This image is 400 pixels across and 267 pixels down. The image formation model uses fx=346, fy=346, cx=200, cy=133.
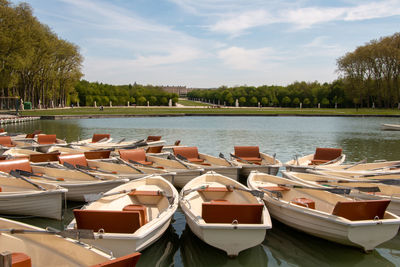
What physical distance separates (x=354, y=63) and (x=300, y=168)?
80.7m

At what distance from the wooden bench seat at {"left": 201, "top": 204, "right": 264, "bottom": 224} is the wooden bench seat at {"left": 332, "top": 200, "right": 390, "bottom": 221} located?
176cm

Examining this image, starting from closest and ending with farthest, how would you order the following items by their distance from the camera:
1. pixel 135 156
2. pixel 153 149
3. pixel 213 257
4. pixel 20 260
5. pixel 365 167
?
pixel 20 260, pixel 213 257, pixel 365 167, pixel 135 156, pixel 153 149

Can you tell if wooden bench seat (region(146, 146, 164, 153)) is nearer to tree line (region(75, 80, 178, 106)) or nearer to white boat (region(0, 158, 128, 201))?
white boat (region(0, 158, 128, 201))

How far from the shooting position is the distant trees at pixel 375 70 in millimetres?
77250

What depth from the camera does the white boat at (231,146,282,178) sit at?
535 inches

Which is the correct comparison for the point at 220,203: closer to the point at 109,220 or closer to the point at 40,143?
the point at 109,220

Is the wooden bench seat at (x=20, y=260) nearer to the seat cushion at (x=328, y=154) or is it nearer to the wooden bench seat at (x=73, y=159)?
the wooden bench seat at (x=73, y=159)

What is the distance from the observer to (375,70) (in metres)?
82.2

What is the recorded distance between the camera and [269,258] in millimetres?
7809

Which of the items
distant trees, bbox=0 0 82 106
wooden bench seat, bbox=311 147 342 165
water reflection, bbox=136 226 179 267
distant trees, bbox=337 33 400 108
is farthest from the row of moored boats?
distant trees, bbox=337 33 400 108

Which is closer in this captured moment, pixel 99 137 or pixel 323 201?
pixel 323 201

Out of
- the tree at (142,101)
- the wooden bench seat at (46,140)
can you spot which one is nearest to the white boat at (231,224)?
the wooden bench seat at (46,140)

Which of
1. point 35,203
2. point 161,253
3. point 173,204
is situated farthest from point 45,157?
point 161,253

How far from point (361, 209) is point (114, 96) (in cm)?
11776
